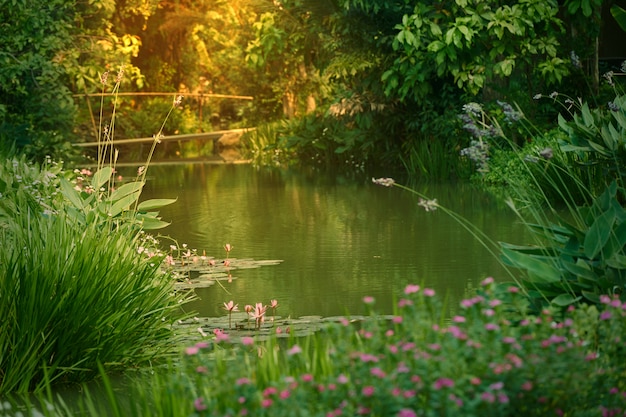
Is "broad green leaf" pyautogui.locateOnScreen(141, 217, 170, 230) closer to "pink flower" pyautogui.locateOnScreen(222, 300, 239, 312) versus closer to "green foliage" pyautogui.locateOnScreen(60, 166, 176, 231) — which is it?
"green foliage" pyautogui.locateOnScreen(60, 166, 176, 231)

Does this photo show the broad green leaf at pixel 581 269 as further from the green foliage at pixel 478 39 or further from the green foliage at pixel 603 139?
the green foliage at pixel 478 39

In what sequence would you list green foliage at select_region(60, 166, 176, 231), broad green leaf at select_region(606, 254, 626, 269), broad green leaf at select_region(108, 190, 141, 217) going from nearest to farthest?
broad green leaf at select_region(606, 254, 626, 269) < green foliage at select_region(60, 166, 176, 231) < broad green leaf at select_region(108, 190, 141, 217)

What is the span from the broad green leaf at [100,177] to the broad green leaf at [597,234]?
3751 millimetres

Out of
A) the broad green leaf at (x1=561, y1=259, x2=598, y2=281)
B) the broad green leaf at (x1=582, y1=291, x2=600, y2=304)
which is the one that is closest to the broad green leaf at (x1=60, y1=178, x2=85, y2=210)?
the broad green leaf at (x1=561, y1=259, x2=598, y2=281)

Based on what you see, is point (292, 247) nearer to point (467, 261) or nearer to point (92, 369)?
point (467, 261)

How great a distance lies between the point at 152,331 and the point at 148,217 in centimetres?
234

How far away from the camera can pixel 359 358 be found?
164 inches

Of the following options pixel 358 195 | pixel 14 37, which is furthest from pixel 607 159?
Answer: pixel 14 37

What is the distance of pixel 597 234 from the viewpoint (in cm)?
594

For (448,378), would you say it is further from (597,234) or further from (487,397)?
(597,234)

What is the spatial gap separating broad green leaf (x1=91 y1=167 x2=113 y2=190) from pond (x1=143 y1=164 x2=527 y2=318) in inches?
43.6

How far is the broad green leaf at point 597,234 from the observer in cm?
592

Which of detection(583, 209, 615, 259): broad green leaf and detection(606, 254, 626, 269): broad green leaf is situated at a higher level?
detection(583, 209, 615, 259): broad green leaf

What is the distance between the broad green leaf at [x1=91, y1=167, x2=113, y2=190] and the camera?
8594mm
